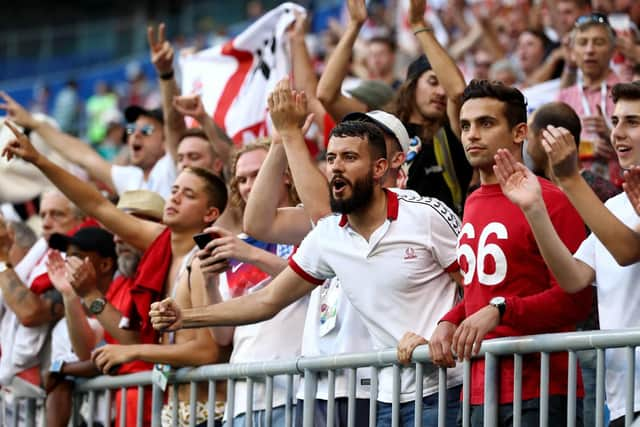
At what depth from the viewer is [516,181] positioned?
5.25m

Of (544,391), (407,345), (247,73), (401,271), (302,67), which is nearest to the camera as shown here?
(544,391)

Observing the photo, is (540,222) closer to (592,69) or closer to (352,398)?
(352,398)

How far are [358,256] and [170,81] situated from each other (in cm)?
351

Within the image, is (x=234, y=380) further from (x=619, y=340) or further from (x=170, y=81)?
(x=170, y=81)

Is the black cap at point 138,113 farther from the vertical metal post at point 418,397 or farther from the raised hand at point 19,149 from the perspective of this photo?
the vertical metal post at point 418,397

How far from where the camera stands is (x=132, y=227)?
8133mm

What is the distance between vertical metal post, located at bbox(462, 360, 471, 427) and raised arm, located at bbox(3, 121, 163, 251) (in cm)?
315

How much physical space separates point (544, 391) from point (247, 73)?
5.12 m

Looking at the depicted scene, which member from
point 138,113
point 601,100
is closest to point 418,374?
point 601,100

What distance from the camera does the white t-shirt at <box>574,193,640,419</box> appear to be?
5.12 meters

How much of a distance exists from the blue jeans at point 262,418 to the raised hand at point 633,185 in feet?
6.82

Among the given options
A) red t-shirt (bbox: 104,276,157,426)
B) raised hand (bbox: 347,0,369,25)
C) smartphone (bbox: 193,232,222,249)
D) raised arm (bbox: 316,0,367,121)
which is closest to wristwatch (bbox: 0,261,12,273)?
red t-shirt (bbox: 104,276,157,426)

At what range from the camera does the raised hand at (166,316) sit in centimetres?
639

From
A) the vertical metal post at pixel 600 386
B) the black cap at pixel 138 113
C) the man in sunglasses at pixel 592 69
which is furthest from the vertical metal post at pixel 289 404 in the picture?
the black cap at pixel 138 113
